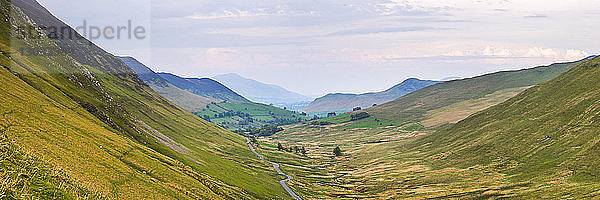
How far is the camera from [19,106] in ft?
276

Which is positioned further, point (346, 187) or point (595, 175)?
point (346, 187)

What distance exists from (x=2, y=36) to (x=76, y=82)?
39.6 meters

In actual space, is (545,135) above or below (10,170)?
below

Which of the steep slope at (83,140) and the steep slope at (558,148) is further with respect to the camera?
the steep slope at (558,148)

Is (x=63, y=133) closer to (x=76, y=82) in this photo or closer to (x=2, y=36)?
(x=76, y=82)

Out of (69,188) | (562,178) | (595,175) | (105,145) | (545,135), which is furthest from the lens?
(545,135)

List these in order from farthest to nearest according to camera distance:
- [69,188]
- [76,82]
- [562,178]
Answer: [76,82], [562,178], [69,188]

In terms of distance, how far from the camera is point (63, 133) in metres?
81.6

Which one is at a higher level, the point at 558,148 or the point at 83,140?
the point at 83,140

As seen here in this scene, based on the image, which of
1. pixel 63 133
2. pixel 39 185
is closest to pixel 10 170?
pixel 39 185

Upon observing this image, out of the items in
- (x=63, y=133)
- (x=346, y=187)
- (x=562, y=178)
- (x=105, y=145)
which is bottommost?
(x=346, y=187)

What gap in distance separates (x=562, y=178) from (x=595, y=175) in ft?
34.3

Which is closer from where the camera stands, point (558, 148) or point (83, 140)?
point (83, 140)

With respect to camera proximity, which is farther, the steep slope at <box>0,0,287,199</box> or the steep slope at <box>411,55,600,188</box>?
the steep slope at <box>411,55,600,188</box>
